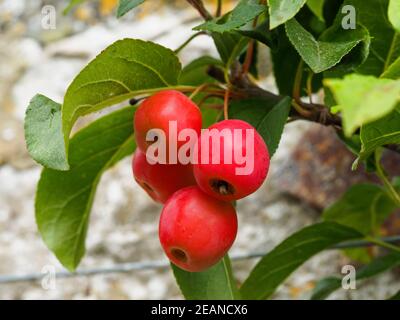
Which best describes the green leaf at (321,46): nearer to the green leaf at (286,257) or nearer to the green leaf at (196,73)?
the green leaf at (196,73)

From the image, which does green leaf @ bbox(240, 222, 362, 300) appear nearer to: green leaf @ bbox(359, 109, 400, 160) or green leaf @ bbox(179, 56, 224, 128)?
green leaf @ bbox(179, 56, 224, 128)

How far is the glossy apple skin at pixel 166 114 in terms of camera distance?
556 millimetres

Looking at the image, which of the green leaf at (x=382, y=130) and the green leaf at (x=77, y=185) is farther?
the green leaf at (x=77, y=185)

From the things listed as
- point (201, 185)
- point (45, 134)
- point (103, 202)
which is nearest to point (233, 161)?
point (201, 185)

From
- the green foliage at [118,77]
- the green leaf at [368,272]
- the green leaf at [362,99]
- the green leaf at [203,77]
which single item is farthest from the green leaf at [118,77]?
the green leaf at [368,272]

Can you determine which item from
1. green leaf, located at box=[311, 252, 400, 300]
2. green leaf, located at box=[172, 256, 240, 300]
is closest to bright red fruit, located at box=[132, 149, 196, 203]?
green leaf, located at box=[172, 256, 240, 300]

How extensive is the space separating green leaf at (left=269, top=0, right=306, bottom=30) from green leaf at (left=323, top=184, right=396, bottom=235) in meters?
0.54

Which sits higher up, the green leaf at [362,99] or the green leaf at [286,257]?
the green leaf at [286,257]

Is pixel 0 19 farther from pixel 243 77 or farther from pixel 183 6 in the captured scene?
pixel 243 77

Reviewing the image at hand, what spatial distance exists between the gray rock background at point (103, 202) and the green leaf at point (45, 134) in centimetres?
80

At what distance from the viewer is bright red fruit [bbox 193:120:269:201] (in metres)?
0.53

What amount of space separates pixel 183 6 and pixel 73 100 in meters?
1.24
